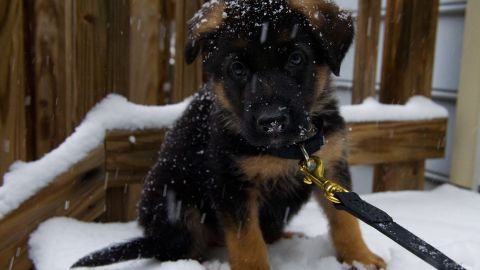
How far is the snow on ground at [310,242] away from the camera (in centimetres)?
262

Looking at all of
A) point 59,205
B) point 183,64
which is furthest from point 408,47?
point 59,205

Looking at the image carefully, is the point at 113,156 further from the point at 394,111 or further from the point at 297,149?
the point at 394,111

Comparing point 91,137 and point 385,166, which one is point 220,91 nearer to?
point 91,137

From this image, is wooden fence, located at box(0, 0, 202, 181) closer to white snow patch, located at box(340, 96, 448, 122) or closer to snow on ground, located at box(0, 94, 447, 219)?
snow on ground, located at box(0, 94, 447, 219)

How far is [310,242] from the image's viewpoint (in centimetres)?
291

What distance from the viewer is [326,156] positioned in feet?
8.61

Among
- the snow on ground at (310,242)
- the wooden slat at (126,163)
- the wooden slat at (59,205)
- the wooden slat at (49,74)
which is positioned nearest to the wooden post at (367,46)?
the snow on ground at (310,242)

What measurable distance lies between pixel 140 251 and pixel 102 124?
930 mm

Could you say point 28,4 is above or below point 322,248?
above

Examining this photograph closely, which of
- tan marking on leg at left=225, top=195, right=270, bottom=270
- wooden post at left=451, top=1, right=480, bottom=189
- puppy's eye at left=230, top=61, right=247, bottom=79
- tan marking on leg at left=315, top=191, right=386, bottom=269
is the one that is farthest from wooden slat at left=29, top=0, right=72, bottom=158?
wooden post at left=451, top=1, right=480, bottom=189

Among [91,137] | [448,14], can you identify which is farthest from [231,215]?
[448,14]

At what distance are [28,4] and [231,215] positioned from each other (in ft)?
5.45

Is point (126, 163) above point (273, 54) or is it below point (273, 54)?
below

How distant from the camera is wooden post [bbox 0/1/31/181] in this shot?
2672mm
